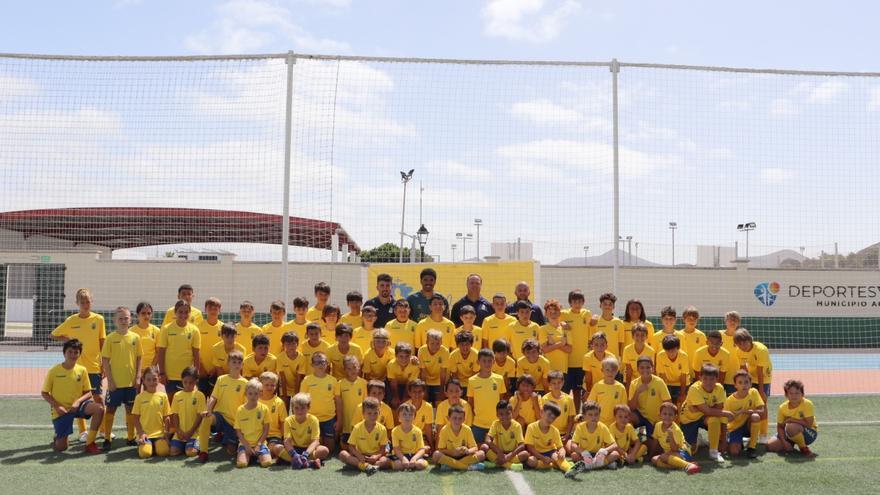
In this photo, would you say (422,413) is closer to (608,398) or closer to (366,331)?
(366,331)

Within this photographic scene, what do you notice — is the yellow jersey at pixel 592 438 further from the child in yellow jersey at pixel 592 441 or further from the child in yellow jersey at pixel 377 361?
the child in yellow jersey at pixel 377 361

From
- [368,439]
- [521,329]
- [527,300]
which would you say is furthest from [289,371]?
[527,300]

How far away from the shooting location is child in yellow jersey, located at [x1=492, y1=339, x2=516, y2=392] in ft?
21.5

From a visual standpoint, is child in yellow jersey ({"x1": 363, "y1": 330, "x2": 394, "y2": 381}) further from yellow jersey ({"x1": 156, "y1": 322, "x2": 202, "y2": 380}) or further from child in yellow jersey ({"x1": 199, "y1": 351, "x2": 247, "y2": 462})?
yellow jersey ({"x1": 156, "y1": 322, "x2": 202, "y2": 380})

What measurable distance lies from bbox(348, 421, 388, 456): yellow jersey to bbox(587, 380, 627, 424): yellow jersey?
2.05 metres

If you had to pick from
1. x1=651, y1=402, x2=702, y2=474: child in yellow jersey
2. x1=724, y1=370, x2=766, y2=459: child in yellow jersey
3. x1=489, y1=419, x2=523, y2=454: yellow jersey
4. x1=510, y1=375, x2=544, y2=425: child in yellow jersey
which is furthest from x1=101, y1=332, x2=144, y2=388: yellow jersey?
x1=724, y1=370, x2=766, y2=459: child in yellow jersey

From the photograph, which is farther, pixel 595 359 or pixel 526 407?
pixel 595 359

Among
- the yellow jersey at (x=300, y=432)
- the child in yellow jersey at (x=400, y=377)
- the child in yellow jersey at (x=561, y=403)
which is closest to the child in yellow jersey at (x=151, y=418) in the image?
the yellow jersey at (x=300, y=432)

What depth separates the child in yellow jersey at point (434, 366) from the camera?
668cm

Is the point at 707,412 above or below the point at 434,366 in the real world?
below

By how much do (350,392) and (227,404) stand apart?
1163 millimetres

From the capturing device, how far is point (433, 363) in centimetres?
676

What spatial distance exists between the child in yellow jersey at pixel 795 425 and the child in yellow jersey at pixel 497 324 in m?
2.76

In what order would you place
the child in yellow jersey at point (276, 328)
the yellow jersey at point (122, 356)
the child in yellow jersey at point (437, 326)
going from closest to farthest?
the yellow jersey at point (122, 356)
the child in yellow jersey at point (437, 326)
the child in yellow jersey at point (276, 328)
